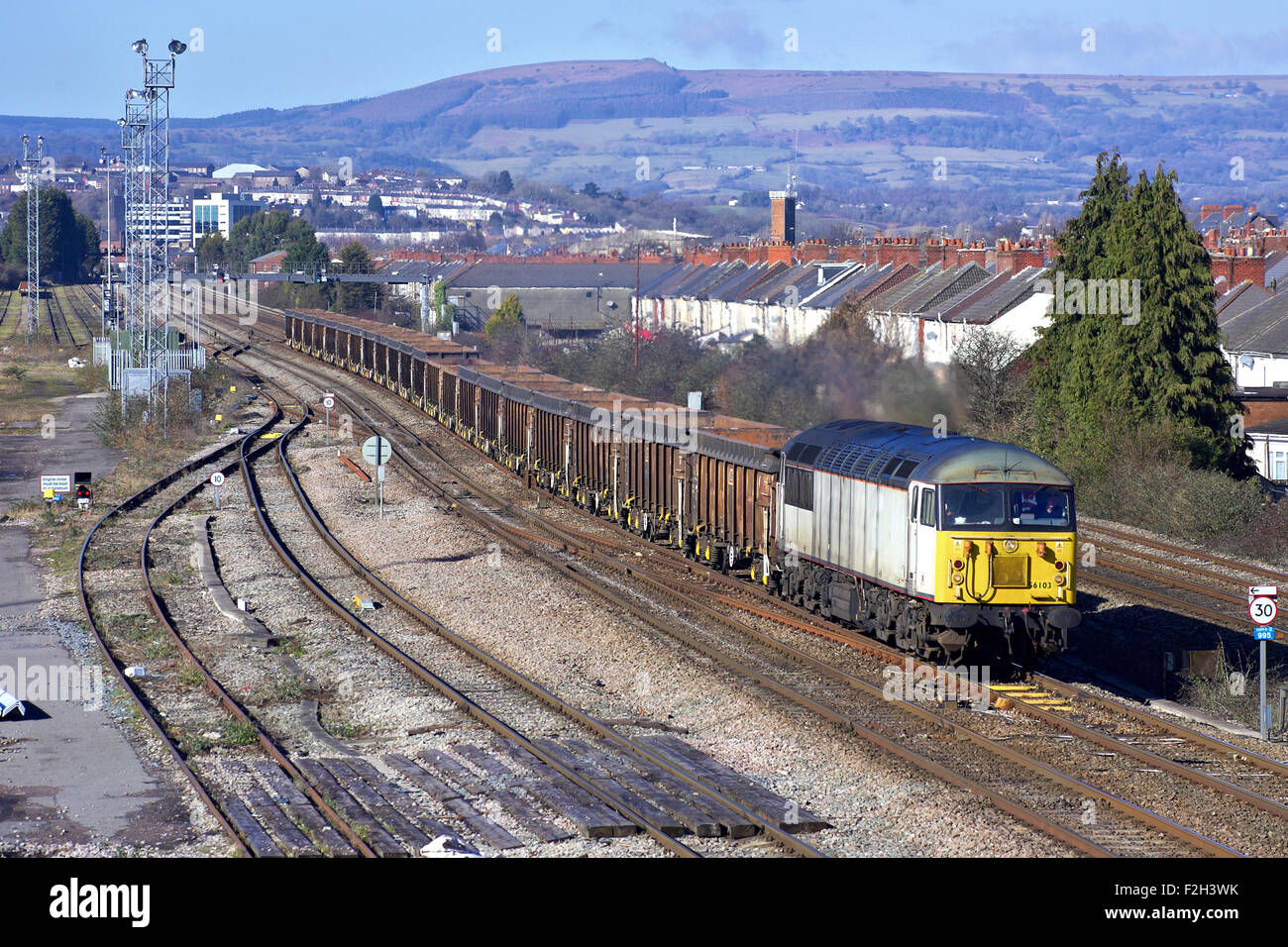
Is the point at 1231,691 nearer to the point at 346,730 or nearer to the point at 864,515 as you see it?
the point at 864,515

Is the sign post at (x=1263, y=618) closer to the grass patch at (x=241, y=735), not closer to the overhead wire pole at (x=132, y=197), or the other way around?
the grass patch at (x=241, y=735)

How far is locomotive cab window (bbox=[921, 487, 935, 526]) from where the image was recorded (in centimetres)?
1827

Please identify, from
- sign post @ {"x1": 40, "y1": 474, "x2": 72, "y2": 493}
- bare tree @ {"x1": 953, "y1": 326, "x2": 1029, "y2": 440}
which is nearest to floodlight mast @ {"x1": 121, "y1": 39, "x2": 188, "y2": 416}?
sign post @ {"x1": 40, "y1": 474, "x2": 72, "y2": 493}

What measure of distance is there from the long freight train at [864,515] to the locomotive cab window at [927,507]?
0.02m

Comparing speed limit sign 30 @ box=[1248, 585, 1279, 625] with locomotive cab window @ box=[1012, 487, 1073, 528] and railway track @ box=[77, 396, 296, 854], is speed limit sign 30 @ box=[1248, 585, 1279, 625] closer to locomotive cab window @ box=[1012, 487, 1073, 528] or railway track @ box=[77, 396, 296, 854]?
locomotive cab window @ box=[1012, 487, 1073, 528]

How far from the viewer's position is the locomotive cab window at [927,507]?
18266 mm

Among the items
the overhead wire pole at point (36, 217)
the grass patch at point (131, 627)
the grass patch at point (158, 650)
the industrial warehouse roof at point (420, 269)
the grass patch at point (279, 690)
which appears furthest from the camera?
the industrial warehouse roof at point (420, 269)

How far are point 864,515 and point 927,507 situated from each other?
2.10 metres

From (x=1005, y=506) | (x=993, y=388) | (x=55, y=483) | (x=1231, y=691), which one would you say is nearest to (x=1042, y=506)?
(x=1005, y=506)

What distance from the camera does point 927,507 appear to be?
18375 mm

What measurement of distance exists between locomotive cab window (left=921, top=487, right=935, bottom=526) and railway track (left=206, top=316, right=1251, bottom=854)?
2226 millimetres

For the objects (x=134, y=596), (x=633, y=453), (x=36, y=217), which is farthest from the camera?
(x=36, y=217)

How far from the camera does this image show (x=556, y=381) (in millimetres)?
44688

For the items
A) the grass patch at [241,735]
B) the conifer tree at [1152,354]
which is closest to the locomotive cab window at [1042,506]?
the grass patch at [241,735]
